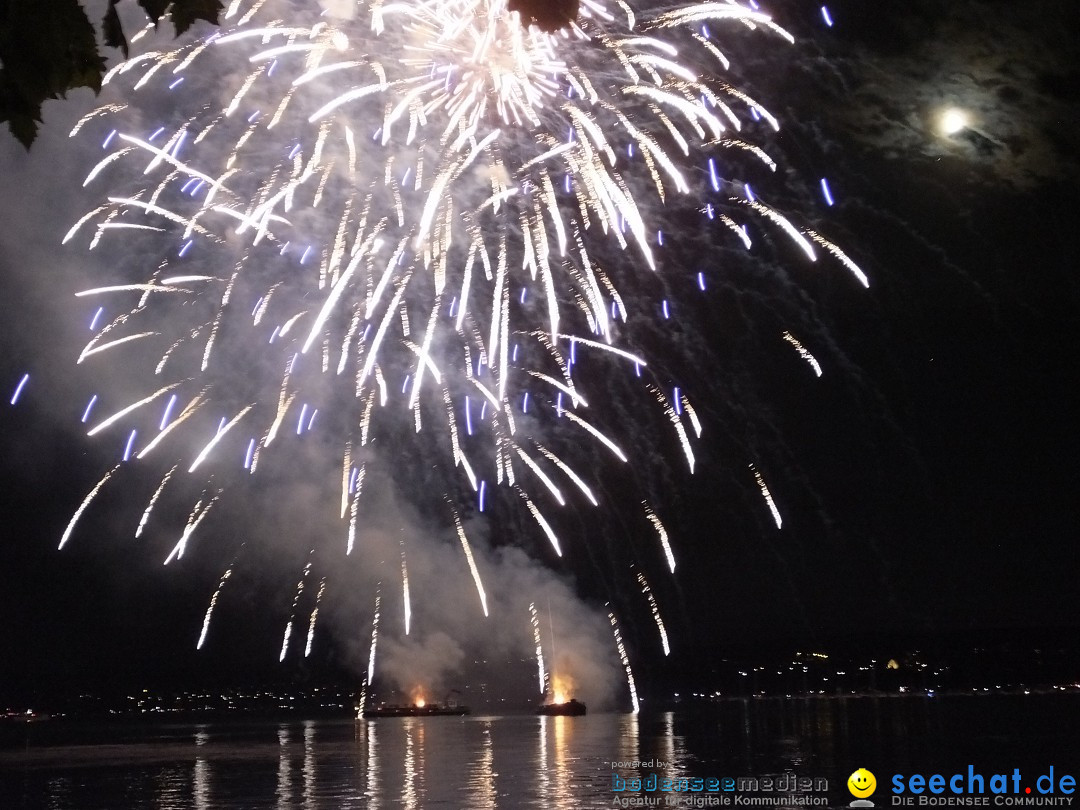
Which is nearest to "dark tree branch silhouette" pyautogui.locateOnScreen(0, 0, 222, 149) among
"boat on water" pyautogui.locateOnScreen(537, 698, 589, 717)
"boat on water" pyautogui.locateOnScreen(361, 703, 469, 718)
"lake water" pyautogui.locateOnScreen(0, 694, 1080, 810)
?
"lake water" pyautogui.locateOnScreen(0, 694, 1080, 810)

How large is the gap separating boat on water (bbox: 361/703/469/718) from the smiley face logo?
81492mm

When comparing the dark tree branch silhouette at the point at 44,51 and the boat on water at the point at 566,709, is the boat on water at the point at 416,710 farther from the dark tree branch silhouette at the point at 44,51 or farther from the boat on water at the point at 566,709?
the dark tree branch silhouette at the point at 44,51

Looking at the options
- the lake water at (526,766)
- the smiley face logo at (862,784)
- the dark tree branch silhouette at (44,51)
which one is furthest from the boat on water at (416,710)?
the dark tree branch silhouette at (44,51)

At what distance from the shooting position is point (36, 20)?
13.4ft

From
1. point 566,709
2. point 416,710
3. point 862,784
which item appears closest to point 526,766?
point 862,784

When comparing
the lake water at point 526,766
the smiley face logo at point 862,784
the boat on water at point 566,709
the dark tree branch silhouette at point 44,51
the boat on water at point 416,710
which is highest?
the dark tree branch silhouette at point 44,51

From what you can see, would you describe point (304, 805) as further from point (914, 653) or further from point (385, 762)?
point (914, 653)

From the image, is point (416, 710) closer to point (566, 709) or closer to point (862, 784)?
point (566, 709)

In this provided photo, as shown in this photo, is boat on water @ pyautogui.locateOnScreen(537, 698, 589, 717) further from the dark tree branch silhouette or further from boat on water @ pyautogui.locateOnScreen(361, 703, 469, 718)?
the dark tree branch silhouette

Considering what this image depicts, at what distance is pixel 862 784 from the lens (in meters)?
21.8

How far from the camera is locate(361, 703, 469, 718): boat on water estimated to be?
101875 mm

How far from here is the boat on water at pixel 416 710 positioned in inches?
4011

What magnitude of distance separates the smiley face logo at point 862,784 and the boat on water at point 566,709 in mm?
67532

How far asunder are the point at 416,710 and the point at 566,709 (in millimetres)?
17459
